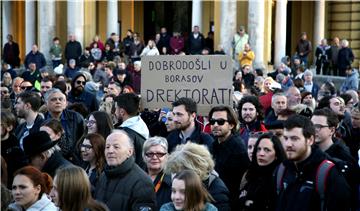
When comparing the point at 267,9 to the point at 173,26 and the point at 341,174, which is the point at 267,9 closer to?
the point at 173,26

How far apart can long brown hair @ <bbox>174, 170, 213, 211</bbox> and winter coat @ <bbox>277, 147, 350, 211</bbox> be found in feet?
2.36

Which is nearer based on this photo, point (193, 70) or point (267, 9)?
point (193, 70)

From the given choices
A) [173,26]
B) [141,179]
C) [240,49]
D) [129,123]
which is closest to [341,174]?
[141,179]

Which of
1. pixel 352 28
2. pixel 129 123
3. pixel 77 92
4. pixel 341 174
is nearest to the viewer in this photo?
pixel 341 174

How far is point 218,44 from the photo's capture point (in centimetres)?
2805

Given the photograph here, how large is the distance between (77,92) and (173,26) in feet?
69.9

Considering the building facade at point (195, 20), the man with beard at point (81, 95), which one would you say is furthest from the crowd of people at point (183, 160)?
the building facade at point (195, 20)

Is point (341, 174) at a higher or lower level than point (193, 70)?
lower

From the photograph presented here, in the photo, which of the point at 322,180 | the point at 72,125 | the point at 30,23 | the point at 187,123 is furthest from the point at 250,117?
the point at 30,23

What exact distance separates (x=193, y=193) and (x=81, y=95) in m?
7.99

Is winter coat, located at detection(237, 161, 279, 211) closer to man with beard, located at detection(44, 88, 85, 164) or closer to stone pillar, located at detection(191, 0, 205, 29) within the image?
man with beard, located at detection(44, 88, 85, 164)

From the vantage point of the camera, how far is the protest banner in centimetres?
1018

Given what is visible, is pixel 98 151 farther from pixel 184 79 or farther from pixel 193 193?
pixel 184 79

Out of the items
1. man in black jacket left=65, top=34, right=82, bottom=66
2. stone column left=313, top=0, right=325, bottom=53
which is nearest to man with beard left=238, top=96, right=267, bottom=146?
man in black jacket left=65, top=34, right=82, bottom=66
